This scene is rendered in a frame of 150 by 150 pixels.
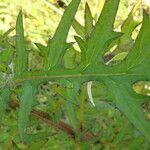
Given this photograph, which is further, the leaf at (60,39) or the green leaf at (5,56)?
the green leaf at (5,56)

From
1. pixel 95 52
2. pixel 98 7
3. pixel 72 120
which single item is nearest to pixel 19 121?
pixel 95 52

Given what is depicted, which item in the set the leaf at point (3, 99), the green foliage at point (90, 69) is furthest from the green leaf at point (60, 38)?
the leaf at point (3, 99)

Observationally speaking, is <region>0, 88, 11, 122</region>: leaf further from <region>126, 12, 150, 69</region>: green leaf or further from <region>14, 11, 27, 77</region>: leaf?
<region>126, 12, 150, 69</region>: green leaf

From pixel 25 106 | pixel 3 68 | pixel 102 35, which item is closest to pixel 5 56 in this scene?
pixel 3 68

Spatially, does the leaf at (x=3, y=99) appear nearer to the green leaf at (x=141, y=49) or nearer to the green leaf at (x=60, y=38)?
the green leaf at (x=60, y=38)

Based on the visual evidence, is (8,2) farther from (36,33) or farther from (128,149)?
(128,149)

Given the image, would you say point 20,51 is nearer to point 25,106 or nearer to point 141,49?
point 25,106
